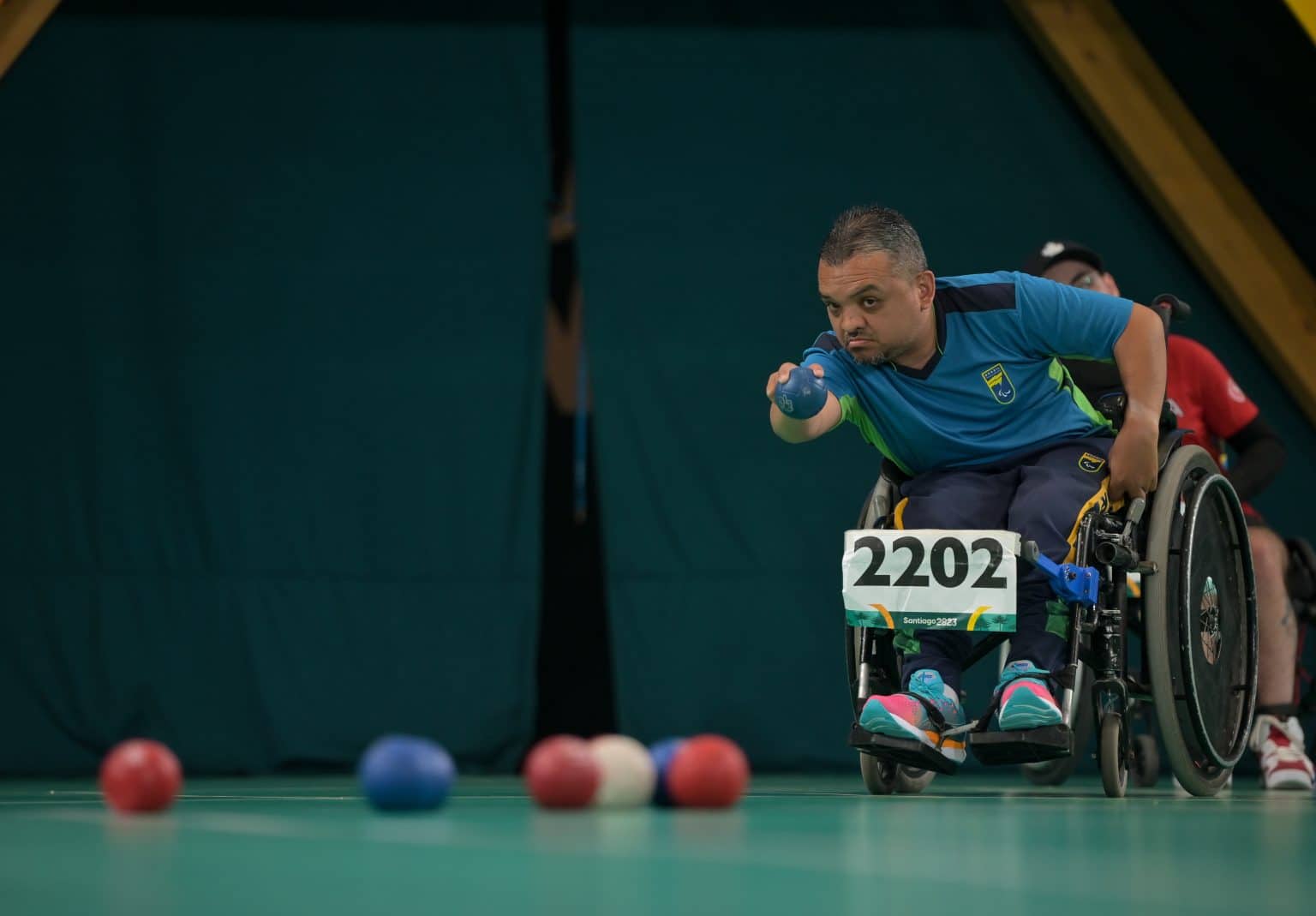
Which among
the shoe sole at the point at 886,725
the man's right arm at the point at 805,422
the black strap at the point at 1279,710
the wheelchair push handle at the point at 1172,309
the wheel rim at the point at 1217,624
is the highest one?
the wheelchair push handle at the point at 1172,309

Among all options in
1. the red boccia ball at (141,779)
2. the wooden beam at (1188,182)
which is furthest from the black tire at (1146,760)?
the red boccia ball at (141,779)

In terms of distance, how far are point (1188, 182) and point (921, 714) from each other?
2682 mm

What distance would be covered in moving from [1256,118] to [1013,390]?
81.4 inches

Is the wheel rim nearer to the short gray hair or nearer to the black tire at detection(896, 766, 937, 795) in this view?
the black tire at detection(896, 766, 937, 795)

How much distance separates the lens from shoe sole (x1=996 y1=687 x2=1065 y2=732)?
271 centimetres

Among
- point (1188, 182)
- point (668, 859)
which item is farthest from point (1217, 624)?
point (1188, 182)

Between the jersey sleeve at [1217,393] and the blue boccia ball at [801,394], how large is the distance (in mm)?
1542

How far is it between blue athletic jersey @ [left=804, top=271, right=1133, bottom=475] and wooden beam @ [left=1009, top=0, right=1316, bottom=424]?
2.01 m

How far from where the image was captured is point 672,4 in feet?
16.8

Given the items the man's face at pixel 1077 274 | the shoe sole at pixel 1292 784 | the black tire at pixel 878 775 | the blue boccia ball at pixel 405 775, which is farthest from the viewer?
the man's face at pixel 1077 274

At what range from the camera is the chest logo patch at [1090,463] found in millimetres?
3006

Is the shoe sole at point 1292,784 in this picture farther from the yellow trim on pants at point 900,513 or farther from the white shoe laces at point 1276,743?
the yellow trim on pants at point 900,513

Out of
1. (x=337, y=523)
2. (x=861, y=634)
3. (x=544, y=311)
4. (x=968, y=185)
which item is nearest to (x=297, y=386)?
(x=337, y=523)

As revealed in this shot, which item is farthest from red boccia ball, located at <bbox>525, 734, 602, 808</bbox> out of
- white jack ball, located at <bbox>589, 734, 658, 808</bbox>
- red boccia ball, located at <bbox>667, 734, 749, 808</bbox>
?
red boccia ball, located at <bbox>667, 734, 749, 808</bbox>
